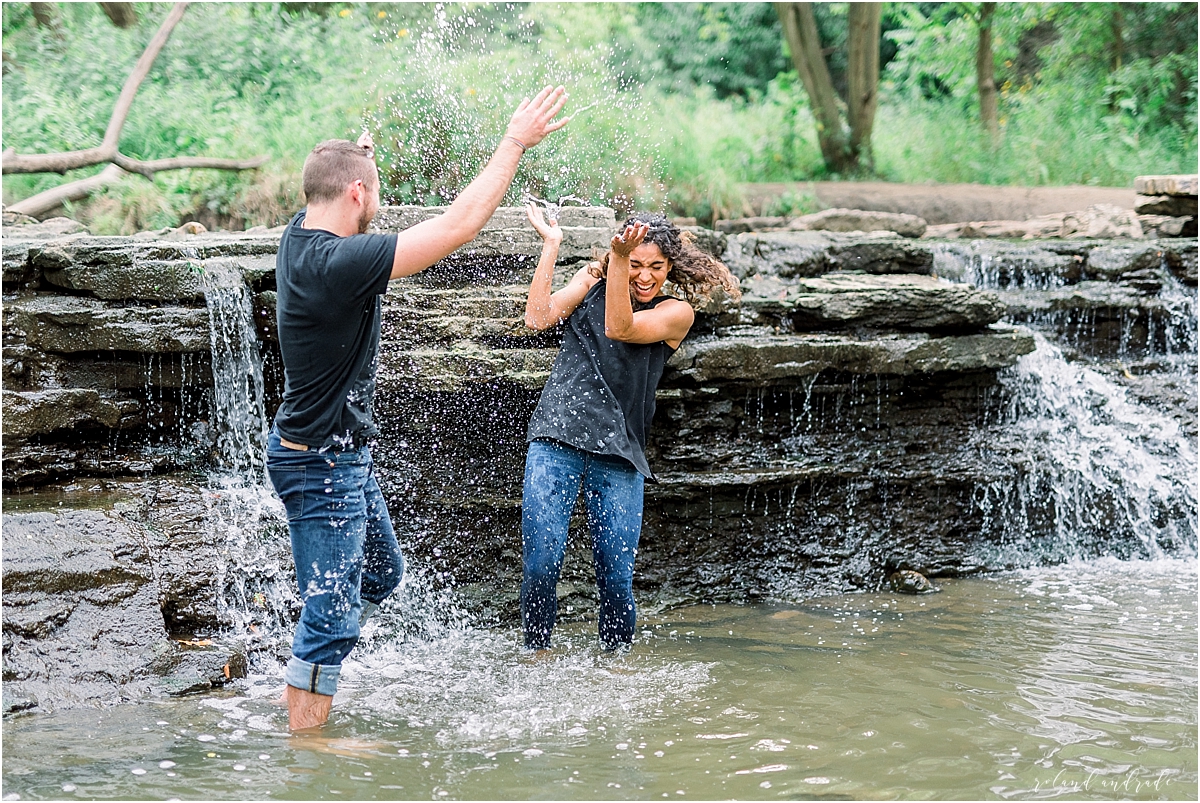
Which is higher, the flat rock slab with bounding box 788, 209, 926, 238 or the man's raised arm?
the flat rock slab with bounding box 788, 209, 926, 238

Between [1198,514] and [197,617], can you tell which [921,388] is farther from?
[197,617]

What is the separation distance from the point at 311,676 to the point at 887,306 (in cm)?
414

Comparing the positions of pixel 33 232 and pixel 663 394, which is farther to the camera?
pixel 33 232

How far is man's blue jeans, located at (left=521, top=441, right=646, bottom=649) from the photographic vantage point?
13.0ft

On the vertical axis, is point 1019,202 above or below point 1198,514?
above

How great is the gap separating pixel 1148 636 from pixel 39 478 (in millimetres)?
5274

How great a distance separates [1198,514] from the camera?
21.6 ft

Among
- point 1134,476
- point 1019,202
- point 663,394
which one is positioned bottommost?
point 1134,476

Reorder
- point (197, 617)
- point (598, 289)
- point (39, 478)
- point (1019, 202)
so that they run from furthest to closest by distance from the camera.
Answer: point (1019, 202) → point (39, 478) → point (197, 617) → point (598, 289)

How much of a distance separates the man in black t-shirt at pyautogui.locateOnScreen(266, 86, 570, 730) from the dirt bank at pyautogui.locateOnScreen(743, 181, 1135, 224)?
28.2 feet

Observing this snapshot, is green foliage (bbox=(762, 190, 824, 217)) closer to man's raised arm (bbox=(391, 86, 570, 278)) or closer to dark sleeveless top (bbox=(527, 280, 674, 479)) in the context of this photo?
dark sleeveless top (bbox=(527, 280, 674, 479))

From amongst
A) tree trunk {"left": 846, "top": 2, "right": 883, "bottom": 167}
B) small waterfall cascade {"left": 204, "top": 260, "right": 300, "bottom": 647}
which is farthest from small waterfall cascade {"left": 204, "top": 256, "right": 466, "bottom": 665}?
tree trunk {"left": 846, "top": 2, "right": 883, "bottom": 167}

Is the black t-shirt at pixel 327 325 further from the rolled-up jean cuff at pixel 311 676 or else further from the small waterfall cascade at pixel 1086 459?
the small waterfall cascade at pixel 1086 459

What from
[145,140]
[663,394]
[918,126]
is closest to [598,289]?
[663,394]
